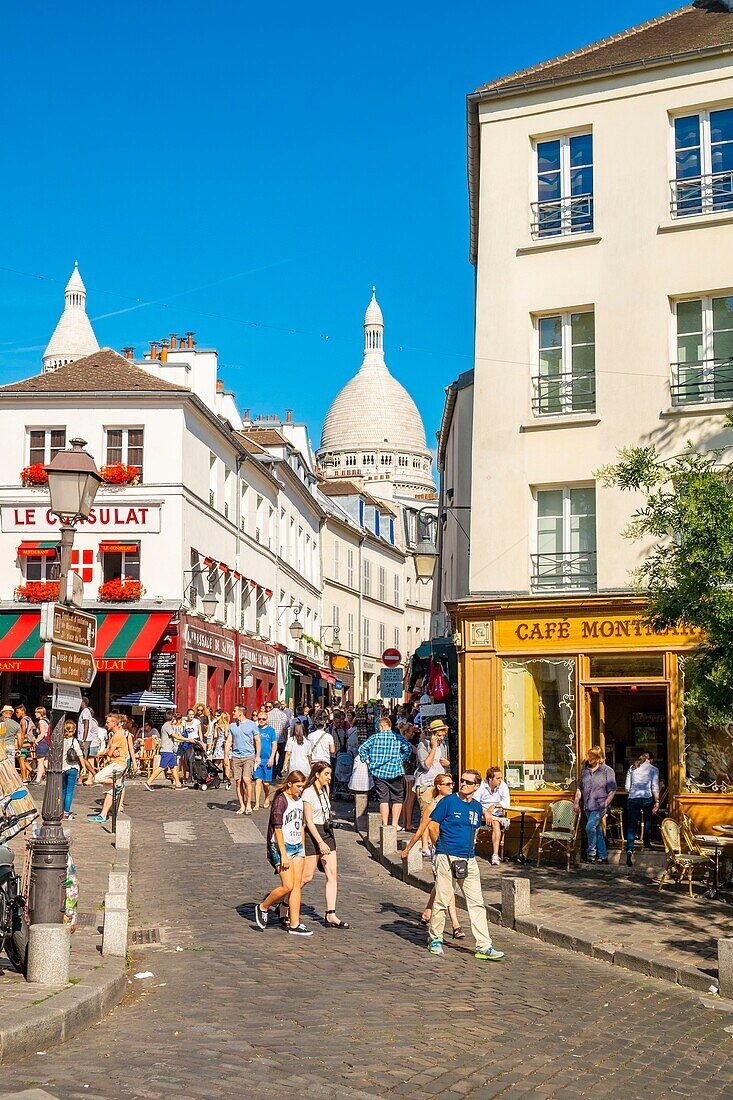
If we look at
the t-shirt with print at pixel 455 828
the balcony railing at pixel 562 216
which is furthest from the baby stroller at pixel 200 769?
the t-shirt with print at pixel 455 828

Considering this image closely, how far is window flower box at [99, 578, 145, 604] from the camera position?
1368 inches

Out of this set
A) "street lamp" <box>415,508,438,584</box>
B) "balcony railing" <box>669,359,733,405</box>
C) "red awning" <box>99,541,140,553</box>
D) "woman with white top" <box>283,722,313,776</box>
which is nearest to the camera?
"balcony railing" <box>669,359,733,405</box>

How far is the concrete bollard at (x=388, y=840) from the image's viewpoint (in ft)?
57.4

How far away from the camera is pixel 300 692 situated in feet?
174

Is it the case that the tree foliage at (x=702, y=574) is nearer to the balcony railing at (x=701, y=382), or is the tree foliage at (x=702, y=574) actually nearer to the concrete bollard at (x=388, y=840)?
the concrete bollard at (x=388, y=840)

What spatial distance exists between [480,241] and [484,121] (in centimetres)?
191

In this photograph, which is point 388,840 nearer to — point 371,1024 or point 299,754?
point 299,754

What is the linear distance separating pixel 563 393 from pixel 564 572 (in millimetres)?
2770

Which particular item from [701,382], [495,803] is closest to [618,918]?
[495,803]

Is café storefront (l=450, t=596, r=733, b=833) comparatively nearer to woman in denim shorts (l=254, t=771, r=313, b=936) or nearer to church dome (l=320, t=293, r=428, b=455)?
woman in denim shorts (l=254, t=771, r=313, b=936)

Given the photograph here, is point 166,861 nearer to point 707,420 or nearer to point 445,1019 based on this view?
point 445,1019

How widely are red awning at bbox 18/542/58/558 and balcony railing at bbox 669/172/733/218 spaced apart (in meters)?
21.0

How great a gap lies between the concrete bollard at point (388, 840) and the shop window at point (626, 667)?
3.65 meters

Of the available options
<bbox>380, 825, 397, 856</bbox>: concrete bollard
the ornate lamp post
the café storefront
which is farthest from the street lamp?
the ornate lamp post
